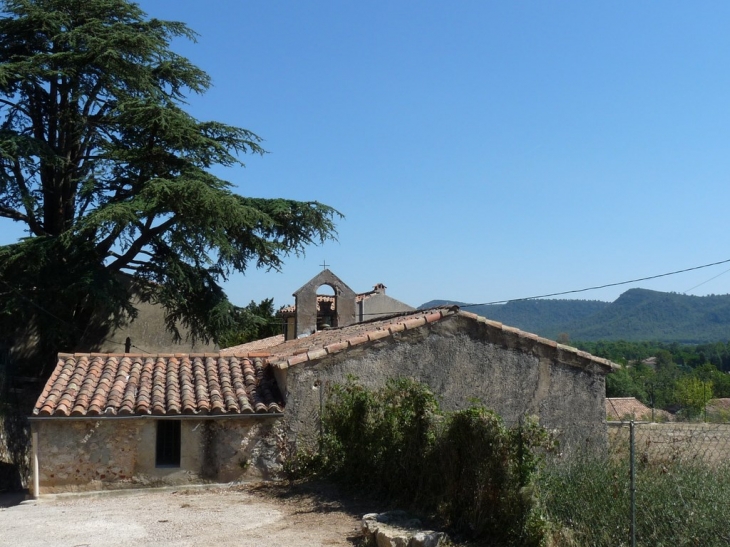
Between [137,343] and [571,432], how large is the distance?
568 inches

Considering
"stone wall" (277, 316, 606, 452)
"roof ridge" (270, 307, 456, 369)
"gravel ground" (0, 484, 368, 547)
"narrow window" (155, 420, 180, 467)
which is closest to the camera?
"gravel ground" (0, 484, 368, 547)

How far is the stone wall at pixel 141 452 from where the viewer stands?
42.7 feet

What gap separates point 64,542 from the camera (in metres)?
9.77

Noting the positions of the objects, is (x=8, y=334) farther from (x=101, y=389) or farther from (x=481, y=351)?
(x=481, y=351)

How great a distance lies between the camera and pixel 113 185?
72.4ft

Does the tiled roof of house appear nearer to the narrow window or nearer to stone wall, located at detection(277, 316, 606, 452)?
stone wall, located at detection(277, 316, 606, 452)

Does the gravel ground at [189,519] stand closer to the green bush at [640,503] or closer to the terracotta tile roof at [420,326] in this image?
the terracotta tile roof at [420,326]

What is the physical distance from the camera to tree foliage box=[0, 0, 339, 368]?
65.9 ft

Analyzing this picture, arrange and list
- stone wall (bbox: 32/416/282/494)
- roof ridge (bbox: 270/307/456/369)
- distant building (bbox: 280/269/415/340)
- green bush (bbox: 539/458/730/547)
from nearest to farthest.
→ green bush (bbox: 539/458/730/547) → stone wall (bbox: 32/416/282/494) → roof ridge (bbox: 270/307/456/369) → distant building (bbox: 280/269/415/340)

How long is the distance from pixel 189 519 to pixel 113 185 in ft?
45.2

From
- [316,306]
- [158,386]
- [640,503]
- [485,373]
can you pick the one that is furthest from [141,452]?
[316,306]

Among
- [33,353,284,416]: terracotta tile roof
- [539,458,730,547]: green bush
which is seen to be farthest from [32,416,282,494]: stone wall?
[539,458,730,547]: green bush

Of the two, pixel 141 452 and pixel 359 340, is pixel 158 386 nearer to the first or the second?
pixel 141 452

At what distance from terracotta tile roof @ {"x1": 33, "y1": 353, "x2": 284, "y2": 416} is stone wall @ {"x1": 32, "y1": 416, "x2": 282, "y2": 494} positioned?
0.83 feet
